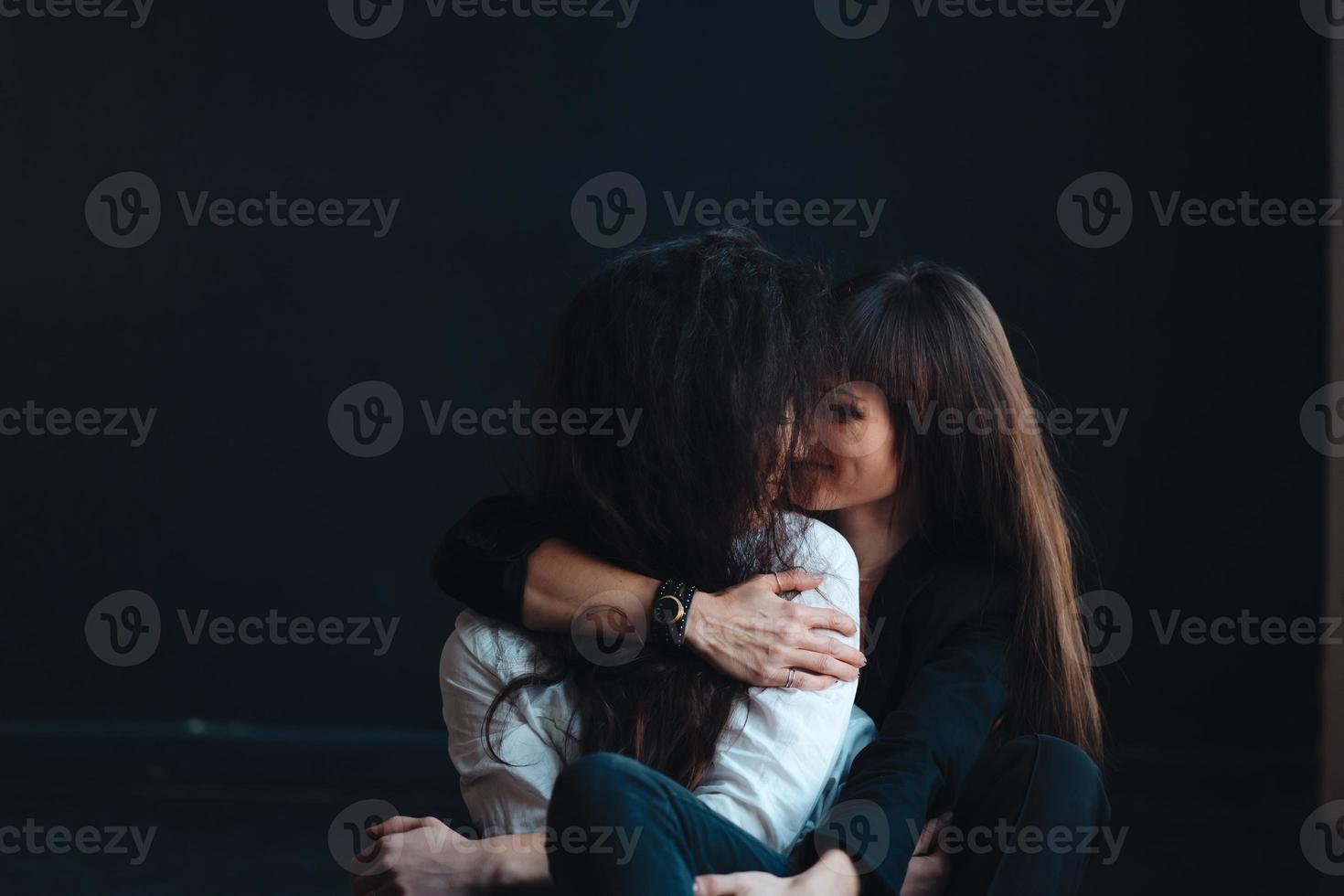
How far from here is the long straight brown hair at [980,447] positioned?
1.41 m

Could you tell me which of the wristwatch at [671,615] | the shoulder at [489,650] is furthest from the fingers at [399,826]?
the wristwatch at [671,615]

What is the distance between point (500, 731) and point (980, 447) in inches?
24.3

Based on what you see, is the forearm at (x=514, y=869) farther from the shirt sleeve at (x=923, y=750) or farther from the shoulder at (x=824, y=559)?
the shoulder at (x=824, y=559)

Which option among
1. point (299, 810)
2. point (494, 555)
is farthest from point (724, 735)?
point (299, 810)

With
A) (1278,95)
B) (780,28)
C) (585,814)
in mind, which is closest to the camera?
(585,814)

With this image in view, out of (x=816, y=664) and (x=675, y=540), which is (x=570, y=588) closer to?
(x=675, y=540)

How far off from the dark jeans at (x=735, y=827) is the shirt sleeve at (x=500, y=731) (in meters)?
0.19

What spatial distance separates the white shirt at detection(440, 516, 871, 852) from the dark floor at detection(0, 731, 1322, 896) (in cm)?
84

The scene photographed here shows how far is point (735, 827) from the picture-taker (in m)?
1.02

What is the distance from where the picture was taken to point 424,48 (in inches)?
104

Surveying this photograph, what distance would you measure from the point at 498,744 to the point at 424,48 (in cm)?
190

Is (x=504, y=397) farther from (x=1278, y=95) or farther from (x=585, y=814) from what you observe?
(x=585, y=814)

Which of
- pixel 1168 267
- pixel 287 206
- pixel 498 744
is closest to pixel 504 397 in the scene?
pixel 287 206

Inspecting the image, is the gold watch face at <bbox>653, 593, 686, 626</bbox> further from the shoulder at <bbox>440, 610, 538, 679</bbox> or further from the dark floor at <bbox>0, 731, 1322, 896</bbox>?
the dark floor at <bbox>0, 731, 1322, 896</bbox>
